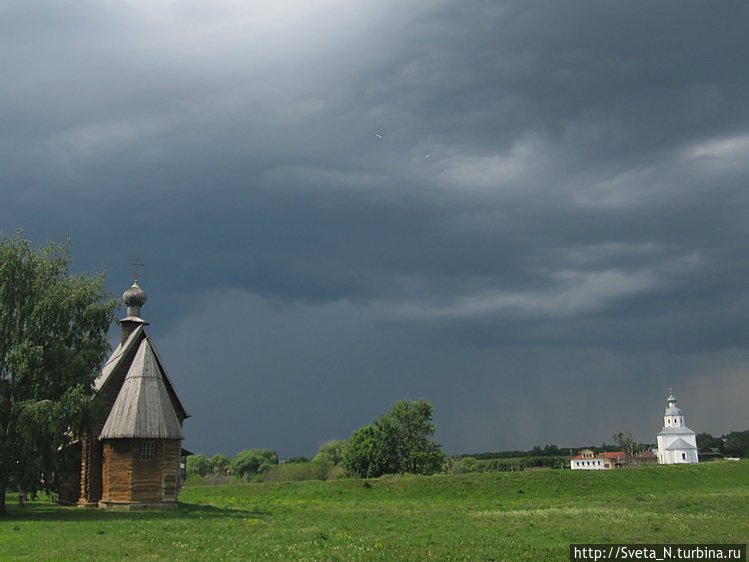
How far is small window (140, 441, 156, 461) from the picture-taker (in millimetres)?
38344

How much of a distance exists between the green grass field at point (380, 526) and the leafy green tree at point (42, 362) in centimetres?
329

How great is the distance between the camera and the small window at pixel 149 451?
38.3m

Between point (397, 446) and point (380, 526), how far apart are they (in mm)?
41203

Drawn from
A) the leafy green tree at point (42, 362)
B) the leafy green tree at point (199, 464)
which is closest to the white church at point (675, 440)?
the leafy green tree at point (199, 464)

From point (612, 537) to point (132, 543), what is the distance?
678 inches

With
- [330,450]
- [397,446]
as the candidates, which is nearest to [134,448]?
[397,446]

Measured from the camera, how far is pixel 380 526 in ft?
92.2

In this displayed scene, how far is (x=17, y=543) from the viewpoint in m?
22.2

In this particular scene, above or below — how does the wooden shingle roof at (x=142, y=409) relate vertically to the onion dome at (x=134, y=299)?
below

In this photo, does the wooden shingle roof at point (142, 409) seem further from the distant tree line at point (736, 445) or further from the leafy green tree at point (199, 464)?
the distant tree line at point (736, 445)

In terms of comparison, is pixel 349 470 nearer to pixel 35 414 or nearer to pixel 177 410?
pixel 177 410

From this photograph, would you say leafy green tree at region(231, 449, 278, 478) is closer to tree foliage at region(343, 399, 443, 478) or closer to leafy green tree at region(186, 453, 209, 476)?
leafy green tree at region(186, 453, 209, 476)

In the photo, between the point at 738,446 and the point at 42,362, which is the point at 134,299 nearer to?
the point at 42,362

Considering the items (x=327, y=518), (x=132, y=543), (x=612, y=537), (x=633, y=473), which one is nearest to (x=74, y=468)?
(x=327, y=518)
